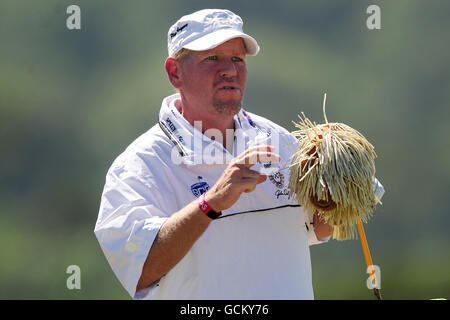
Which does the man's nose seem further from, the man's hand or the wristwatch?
the wristwatch

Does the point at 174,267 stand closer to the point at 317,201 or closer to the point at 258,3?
the point at 317,201

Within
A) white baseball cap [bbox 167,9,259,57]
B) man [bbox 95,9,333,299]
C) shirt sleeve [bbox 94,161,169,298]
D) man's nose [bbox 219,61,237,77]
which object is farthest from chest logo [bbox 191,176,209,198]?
white baseball cap [bbox 167,9,259,57]

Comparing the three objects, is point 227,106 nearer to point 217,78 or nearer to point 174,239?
point 217,78

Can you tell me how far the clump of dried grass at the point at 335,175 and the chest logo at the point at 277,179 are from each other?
5.5 inches

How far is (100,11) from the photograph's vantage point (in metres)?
5.13

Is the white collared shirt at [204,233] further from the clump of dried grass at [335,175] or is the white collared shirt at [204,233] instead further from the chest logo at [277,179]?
the clump of dried grass at [335,175]

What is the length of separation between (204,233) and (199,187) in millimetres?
183

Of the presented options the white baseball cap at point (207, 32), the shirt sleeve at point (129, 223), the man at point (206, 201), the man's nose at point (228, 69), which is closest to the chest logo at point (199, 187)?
the man at point (206, 201)

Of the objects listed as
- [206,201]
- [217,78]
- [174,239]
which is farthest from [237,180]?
[217,78]

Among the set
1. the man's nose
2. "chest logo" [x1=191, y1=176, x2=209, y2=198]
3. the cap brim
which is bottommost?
"chest logo" [x1=191, y1=176, x2=209, y2=198]

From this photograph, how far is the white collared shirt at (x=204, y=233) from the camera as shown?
244cm

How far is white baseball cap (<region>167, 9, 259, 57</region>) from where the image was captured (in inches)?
105

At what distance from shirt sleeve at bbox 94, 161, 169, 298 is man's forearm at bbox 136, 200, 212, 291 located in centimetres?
3
